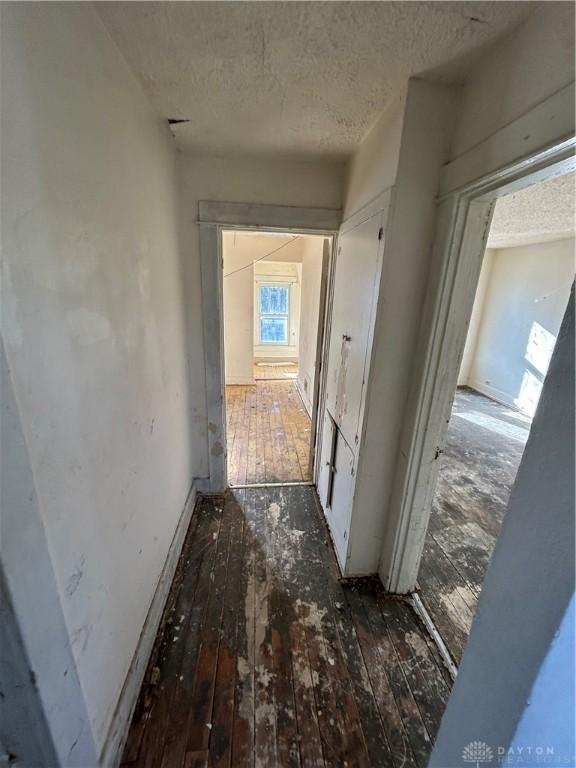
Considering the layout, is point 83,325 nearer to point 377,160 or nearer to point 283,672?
point 377,160

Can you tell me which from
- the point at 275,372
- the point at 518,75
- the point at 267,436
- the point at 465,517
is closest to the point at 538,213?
the point at 518,75

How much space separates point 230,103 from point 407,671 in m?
2.65

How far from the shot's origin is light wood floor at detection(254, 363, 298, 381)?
595 centimetres

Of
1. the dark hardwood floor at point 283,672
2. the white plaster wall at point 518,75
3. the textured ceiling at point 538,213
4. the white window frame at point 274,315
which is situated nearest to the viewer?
the white plaster wall at point 518,75

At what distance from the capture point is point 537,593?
0.52 m

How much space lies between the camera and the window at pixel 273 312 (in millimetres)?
7148

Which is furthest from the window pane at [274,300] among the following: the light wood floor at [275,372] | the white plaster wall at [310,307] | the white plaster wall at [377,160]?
the white plaster wall at [377,160]

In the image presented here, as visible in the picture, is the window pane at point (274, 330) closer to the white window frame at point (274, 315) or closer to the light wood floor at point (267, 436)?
the white window frame at point (274, 315)

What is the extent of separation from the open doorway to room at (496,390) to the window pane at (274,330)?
4.00 metres

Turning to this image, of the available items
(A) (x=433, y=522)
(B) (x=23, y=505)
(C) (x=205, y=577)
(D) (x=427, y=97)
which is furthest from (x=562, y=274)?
(B) (x=23, y=505)

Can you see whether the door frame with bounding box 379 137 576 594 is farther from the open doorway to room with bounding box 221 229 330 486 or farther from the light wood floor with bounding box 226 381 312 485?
the light wood floor with bounding box 226 381 312 485

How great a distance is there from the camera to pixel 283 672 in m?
1.30

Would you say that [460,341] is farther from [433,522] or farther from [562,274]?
[562,274]

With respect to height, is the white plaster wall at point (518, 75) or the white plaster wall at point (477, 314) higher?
the white plaster wall at point (518, 75)
